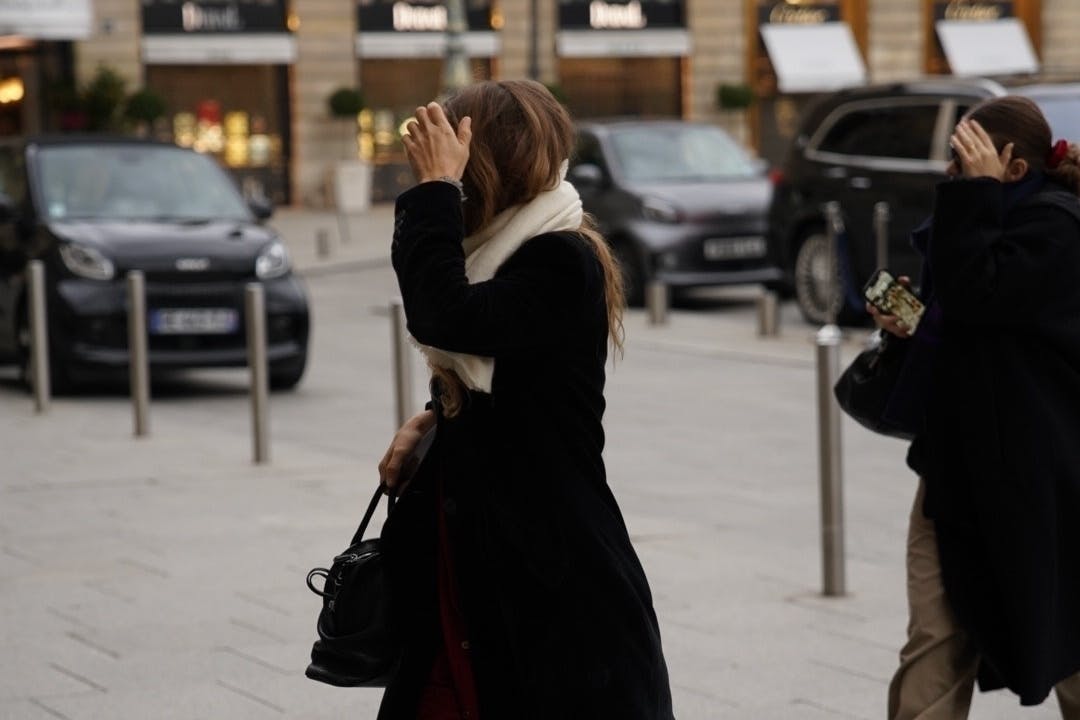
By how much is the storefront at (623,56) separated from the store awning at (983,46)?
5.65 metres

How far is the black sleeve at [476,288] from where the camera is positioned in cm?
325

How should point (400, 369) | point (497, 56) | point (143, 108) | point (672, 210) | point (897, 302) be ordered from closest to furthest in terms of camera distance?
1. point (897, 302)
2. point (400, 369)
3. point (672, 210)
4. point (143, 108)
5. point (497, 56)

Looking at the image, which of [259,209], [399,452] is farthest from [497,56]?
[399,452]

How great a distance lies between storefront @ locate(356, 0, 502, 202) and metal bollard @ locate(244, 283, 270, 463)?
27.7 metres

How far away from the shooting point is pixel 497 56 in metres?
38.7

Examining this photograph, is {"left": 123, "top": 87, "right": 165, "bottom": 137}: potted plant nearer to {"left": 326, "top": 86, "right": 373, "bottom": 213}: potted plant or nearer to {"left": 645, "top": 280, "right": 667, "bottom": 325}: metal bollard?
{"left": 326, "top": 86, "right": 373, "bottom": 213}: potted plant

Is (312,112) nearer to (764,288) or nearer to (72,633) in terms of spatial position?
(764,288)

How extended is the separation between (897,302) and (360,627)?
1526mm

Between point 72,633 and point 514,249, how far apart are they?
131 inches

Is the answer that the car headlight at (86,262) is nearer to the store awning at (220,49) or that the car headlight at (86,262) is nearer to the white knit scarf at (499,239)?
the white knit scarf at (499,239)

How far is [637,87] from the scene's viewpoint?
40375 mm

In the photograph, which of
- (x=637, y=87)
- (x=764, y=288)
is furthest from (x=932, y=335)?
(x=637, y=87)

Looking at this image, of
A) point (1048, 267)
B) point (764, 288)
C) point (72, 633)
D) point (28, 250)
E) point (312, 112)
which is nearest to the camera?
point (1048, 267)

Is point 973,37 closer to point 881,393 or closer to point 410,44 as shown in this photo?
point 410,44
